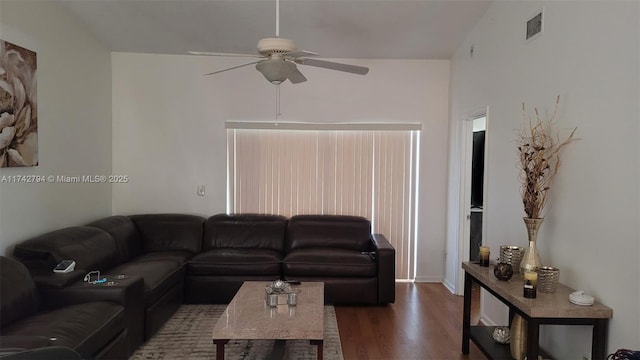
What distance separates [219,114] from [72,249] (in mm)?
2338

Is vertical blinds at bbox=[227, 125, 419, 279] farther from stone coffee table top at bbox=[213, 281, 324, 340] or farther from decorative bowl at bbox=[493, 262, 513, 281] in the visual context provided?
decorative bowl at bbox=[493, 262, 513, 281]

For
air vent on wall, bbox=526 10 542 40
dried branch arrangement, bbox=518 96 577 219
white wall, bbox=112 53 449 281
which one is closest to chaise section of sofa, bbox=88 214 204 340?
white wall, bbox=112 53 449 281

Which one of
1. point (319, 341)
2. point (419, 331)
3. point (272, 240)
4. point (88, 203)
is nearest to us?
point (319, 341)

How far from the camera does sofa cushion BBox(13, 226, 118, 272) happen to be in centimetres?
294

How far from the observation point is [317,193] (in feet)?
15.9

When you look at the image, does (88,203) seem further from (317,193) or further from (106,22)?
(317,193)

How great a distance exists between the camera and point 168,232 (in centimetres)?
445

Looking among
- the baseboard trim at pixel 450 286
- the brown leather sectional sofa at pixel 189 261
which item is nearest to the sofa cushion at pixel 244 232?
the brown leather sectional sofa at pixel 189 261

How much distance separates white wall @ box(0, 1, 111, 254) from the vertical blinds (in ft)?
5.02

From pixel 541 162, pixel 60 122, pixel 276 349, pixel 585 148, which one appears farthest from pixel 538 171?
pixel 60 122

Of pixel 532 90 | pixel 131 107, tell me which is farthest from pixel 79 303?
pixel 532 90

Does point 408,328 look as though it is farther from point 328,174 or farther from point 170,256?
point 170,256

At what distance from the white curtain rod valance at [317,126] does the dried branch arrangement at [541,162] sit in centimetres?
208

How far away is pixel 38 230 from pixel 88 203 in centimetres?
85
